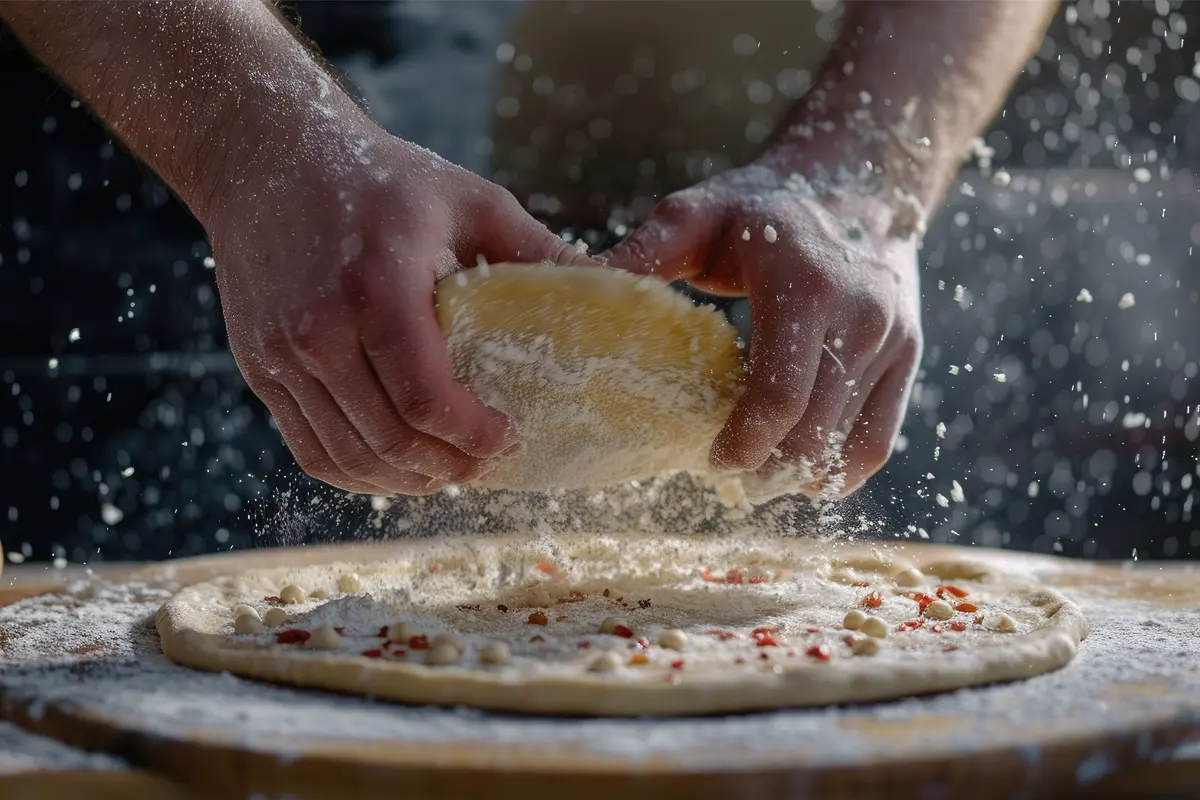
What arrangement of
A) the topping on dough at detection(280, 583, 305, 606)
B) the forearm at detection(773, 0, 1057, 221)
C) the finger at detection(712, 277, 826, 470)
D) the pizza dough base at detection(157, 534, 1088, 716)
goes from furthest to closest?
the forearm at detection(773, 0, 1057, 221)
the topping on dough at detection(280, 583, 305, 606)
the finger at detection(712, 277, 826, 470)
the pizza dough base at detection(157, 534, 1088, 716)

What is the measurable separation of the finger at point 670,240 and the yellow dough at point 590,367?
150mm

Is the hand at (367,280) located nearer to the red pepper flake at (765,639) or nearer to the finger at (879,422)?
the red pepper flake at (765,639)

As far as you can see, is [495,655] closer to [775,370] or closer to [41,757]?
[41,757]

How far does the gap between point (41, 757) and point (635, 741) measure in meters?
0.48

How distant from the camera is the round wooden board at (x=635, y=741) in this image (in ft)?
2.55

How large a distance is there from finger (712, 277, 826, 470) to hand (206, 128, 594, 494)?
0.26m

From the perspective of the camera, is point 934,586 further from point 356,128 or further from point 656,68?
point 656,68

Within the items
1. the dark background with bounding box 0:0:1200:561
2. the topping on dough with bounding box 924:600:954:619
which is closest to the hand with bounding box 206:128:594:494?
the topping on dough with bounding box 924:600:954:619

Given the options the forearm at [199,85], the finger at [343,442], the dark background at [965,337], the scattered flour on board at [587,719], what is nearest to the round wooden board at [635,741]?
the scattered flour on board at [587,719]

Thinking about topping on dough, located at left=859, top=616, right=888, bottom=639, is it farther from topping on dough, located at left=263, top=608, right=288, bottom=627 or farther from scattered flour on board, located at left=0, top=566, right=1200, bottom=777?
topping on dough, located at left=263, top=608, right=288, bottom=627

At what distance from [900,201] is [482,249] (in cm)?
74

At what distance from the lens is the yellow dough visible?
1.14 meters

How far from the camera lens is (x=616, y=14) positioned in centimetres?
284

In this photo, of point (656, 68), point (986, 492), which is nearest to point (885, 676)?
point (986, 492)
